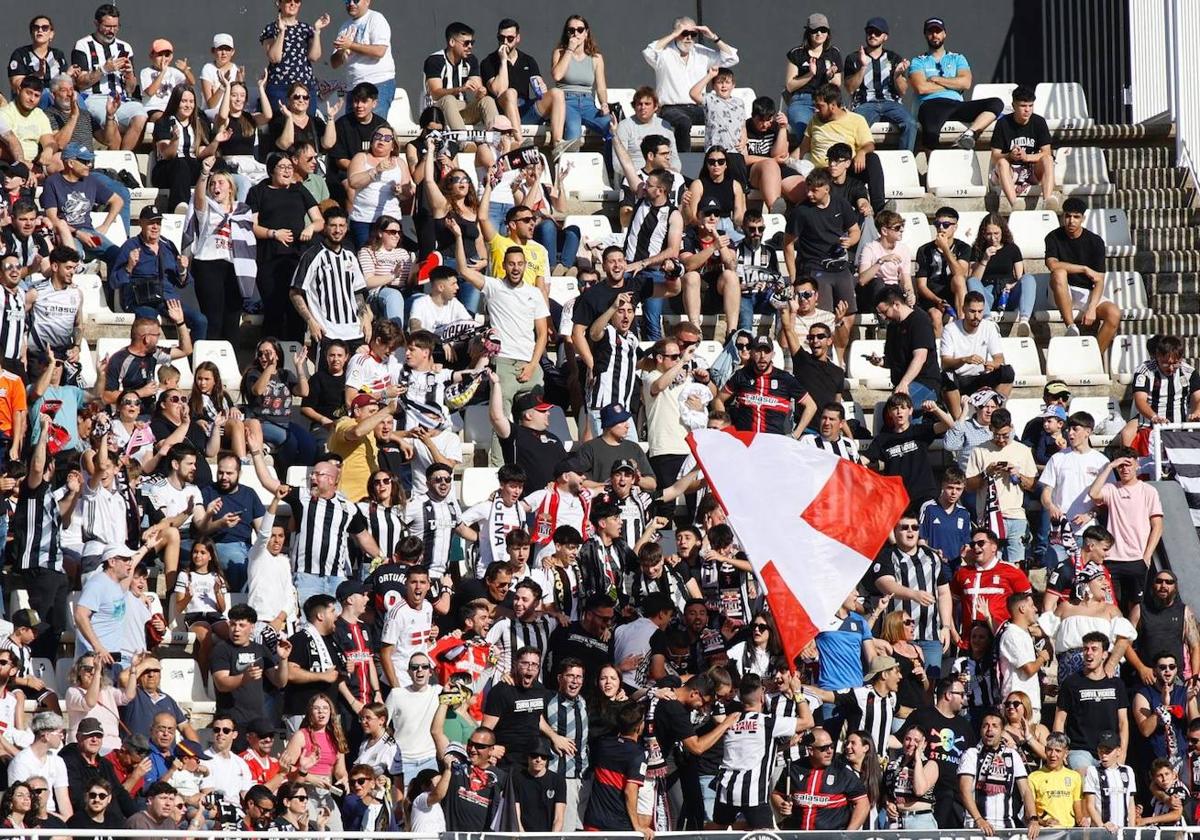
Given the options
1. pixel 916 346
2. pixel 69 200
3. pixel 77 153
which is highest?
pixel 77 153

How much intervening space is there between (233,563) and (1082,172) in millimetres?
8489

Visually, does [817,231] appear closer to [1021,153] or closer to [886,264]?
[886,264]

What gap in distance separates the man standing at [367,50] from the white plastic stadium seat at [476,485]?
4.59 metres

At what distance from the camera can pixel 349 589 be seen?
15852 mm

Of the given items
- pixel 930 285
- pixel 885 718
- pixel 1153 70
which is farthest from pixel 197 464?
pixel 1153 70

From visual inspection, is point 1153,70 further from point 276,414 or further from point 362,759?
point 362,759

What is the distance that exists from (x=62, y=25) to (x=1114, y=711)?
12.0 meters

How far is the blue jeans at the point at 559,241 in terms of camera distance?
63.7ft

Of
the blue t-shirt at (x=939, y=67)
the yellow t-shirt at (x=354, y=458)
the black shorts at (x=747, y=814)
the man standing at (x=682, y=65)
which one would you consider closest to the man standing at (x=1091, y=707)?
the black shorts at (x=747, y=814)

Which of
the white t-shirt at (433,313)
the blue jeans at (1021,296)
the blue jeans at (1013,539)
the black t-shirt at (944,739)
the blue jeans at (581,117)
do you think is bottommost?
the black t-shirt at (944,739)

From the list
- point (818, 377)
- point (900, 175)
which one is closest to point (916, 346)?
point (818, 377)

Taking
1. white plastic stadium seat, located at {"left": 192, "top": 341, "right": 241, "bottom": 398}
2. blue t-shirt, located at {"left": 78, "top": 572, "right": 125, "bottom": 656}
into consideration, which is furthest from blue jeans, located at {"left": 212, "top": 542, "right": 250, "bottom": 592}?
white plastic stadium seat, located at {"left": 192, "top": 341, "right": 241, "bottom": 398}

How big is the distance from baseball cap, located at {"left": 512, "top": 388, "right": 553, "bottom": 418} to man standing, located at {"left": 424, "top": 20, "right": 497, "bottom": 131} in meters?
3.59

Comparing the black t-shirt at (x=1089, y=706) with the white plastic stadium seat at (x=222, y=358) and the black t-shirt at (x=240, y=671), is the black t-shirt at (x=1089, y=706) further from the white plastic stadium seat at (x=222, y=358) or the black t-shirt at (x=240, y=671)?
the white plastic stadium seat at (x=222, y=358)
